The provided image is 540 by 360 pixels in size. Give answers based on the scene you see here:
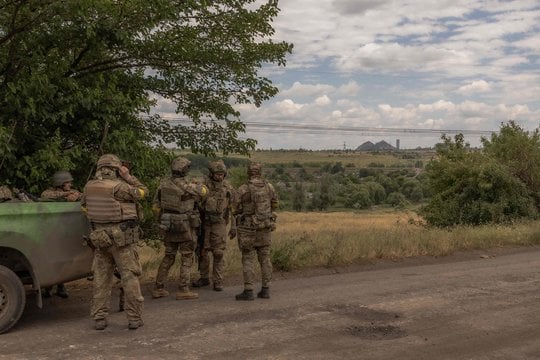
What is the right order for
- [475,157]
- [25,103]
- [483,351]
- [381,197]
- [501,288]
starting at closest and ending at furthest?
[483,351]
[25,103]
[501,288]
[475,157]
[381,197]

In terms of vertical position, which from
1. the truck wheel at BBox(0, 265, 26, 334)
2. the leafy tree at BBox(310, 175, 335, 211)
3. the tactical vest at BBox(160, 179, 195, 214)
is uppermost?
the tactical vest at BBox(160, 179, 195, 214)

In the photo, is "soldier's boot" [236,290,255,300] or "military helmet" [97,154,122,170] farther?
"soldier's boot" [236,290,255,300]

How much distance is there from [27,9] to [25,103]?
1.30m

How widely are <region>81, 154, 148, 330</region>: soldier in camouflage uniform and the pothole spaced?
2.38m

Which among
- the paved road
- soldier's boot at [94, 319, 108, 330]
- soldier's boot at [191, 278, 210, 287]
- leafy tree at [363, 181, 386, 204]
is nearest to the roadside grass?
soldier's boot at [191, 278, 210, 287]

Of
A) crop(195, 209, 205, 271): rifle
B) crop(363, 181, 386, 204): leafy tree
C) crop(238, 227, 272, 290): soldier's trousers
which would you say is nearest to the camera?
crop(238, 227, 272, 290): soldier's trousers

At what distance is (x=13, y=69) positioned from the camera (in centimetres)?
755

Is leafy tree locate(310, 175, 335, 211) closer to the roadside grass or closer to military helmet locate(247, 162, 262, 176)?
the roadside grass

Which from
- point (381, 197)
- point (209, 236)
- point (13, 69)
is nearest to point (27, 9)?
point (13, 69)

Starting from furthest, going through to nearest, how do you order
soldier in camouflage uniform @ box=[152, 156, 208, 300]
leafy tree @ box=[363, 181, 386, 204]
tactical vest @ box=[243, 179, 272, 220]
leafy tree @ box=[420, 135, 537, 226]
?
leafy tree @ box=[363, 181, 386, 204], leafy tree @ box=[420, 135, 537, 226], tactical vest @ box=[243, 179, 272, 220], soldier in camouflage uniform @ box=[152, 156, 208, 300]

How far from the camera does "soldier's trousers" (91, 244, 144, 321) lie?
235 inches

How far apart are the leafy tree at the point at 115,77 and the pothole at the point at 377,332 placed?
4.18 m

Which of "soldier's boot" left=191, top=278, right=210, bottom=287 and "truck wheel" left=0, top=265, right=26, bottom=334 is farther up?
"truck wheel" left=0, top=265, right=26, bottom=334

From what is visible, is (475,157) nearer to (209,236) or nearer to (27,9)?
(209,236)
